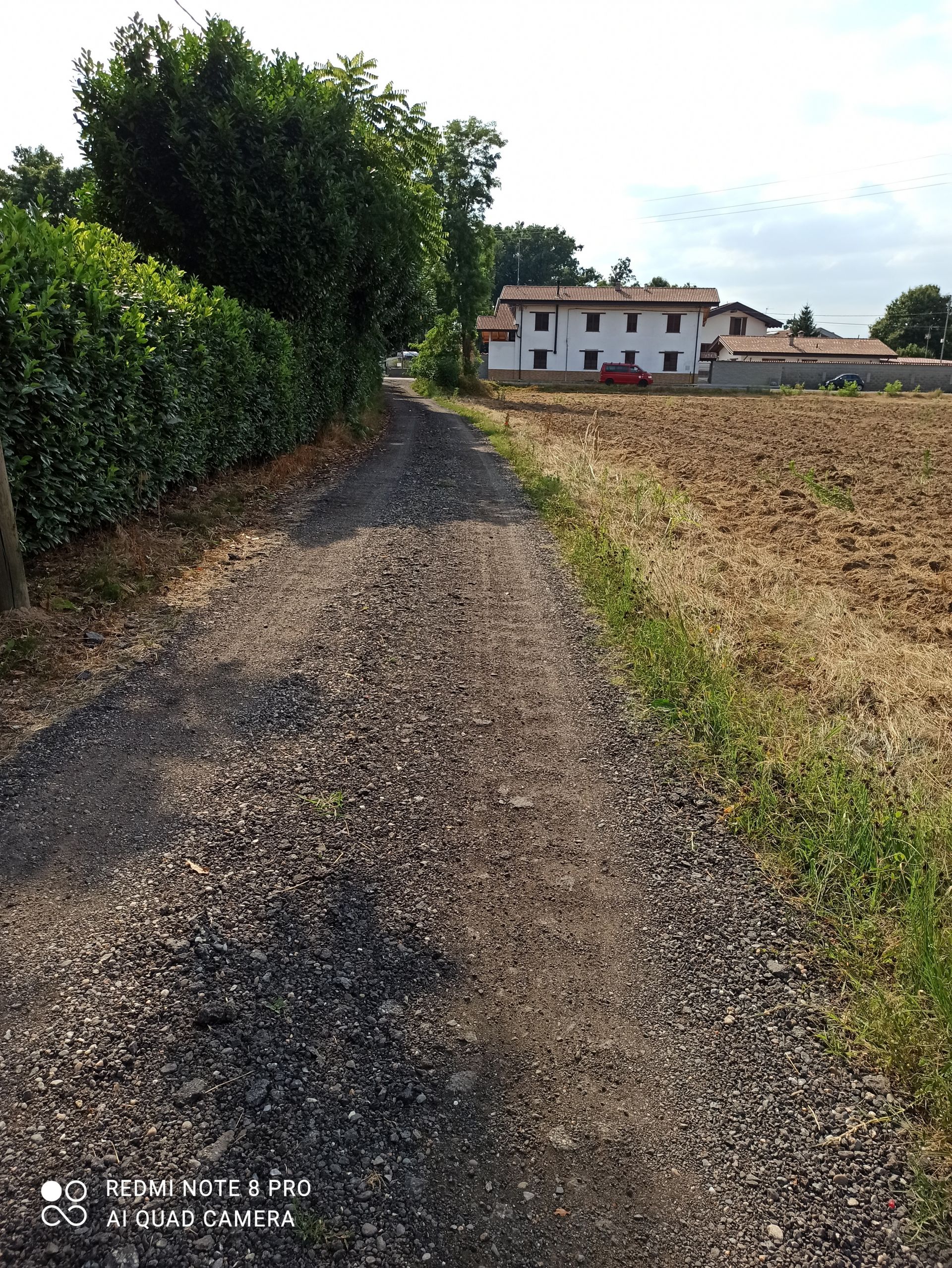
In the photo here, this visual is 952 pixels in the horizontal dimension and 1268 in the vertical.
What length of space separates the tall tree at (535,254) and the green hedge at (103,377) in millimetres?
102565

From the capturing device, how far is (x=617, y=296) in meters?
58.4

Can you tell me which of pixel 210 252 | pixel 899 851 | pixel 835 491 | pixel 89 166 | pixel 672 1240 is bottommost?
pixel 672 1240

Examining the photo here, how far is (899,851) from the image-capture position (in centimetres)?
325

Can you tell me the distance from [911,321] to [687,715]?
101858mm

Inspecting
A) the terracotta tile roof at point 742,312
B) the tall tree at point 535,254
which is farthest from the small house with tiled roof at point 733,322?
the tall tree at point 535,254

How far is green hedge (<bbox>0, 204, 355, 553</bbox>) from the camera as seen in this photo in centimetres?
570

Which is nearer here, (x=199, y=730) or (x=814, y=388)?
(x=199, y=730)

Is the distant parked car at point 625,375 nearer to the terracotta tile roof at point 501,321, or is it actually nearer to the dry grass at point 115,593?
the terracotta tile roof at point 501,321

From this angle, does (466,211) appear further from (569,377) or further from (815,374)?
(815,374)

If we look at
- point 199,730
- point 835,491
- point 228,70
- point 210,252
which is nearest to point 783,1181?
point 199,730

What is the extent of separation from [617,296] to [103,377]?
2288 inches

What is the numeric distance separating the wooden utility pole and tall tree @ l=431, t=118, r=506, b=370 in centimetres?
4237

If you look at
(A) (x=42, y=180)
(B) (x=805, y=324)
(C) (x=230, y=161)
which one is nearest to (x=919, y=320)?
(B) (x=805, y=324)

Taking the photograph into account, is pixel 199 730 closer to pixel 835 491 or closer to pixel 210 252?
pixel 210 252
